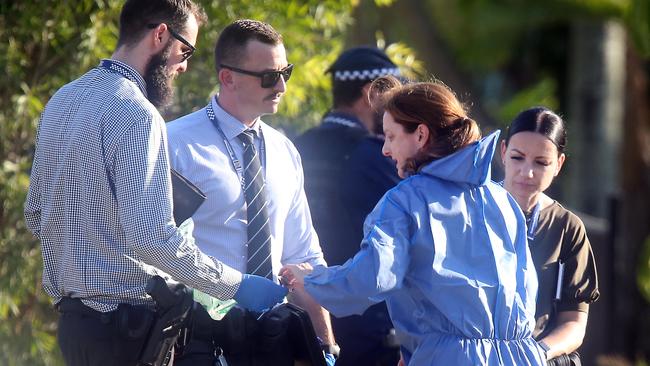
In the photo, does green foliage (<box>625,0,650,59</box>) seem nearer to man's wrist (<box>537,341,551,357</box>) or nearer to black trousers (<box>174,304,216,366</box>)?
man's wrist (<box>537,341,551,357</box>)

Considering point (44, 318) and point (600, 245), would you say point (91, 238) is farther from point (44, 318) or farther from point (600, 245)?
point (600, 245)

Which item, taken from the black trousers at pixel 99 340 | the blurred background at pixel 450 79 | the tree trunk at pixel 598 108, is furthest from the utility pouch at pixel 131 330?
the tree trunk at pixel 598 108

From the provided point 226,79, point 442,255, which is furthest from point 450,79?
point 442,255

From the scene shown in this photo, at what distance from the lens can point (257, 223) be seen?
13.4 feet

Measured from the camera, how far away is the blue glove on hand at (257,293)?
378 centimetres

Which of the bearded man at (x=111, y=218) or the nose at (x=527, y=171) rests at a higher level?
the nose at (x=527, y=171)

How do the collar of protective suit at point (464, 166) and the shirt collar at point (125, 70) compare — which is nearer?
the collar of protective suit at point (464, 166)

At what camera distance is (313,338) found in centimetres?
400

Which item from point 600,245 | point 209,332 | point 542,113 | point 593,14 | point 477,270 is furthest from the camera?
point 593,14

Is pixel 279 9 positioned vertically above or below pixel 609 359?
above

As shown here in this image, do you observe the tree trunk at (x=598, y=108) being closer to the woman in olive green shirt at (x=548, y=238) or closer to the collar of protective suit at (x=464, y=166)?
the woman in olive green shirt at (x=548, y=238)

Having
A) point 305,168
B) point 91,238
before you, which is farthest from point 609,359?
point 91,238

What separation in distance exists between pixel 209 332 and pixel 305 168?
1357 mm

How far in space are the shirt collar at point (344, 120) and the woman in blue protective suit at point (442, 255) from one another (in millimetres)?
1360
